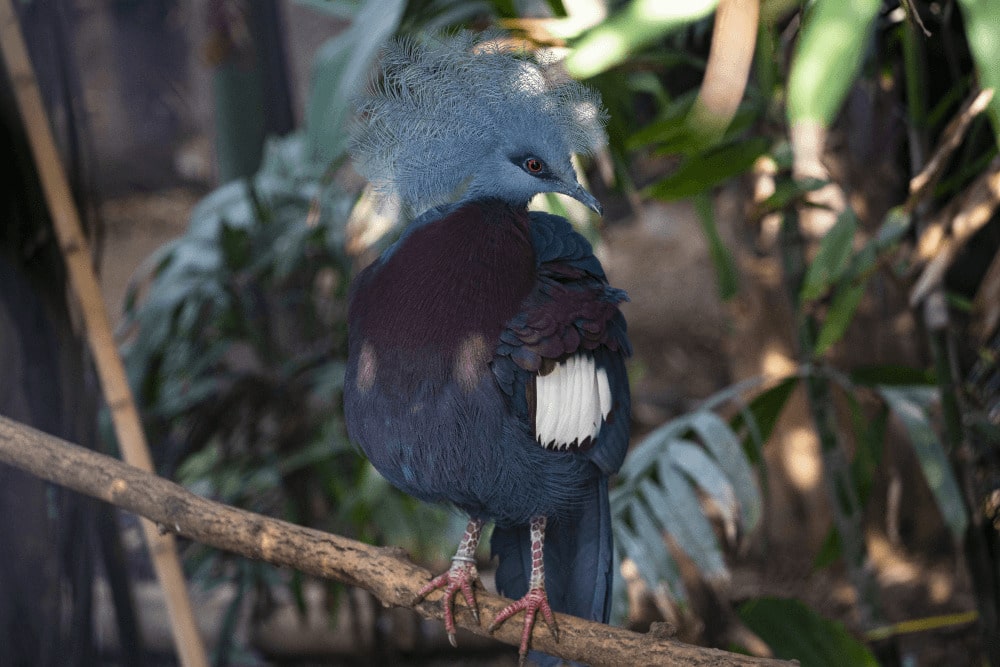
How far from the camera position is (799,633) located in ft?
4.10

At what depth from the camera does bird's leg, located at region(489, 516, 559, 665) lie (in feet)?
2.96

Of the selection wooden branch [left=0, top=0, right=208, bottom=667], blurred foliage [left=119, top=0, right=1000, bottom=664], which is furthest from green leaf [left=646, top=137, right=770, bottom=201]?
wooden branch [left=0, top=0, right=208, bottom=667]

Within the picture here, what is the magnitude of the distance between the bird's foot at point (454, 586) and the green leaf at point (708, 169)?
0.61 meters

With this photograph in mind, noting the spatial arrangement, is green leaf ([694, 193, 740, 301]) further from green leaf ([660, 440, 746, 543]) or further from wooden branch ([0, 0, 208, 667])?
wooden branch ([0, 0, 208, 667])

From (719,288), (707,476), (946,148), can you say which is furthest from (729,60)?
(719,288)

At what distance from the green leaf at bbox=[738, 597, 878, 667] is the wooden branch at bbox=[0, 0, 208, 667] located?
829 millimetres

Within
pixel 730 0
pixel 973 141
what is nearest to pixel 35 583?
pixel 730 0

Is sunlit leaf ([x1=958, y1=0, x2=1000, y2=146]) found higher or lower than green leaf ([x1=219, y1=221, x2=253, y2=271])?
higher

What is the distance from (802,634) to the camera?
4.10 ft

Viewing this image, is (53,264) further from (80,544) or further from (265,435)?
(265,435)

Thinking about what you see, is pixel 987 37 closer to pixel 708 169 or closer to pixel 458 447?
pixel 458 447

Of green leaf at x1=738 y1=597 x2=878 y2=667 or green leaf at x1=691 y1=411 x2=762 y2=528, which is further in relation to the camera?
green leaf at x1=691 y1=411 x2=762 y2=528

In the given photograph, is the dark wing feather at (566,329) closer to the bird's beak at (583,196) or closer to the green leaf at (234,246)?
the bird's beak at (583,196)

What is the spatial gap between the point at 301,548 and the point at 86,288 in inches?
20.8
